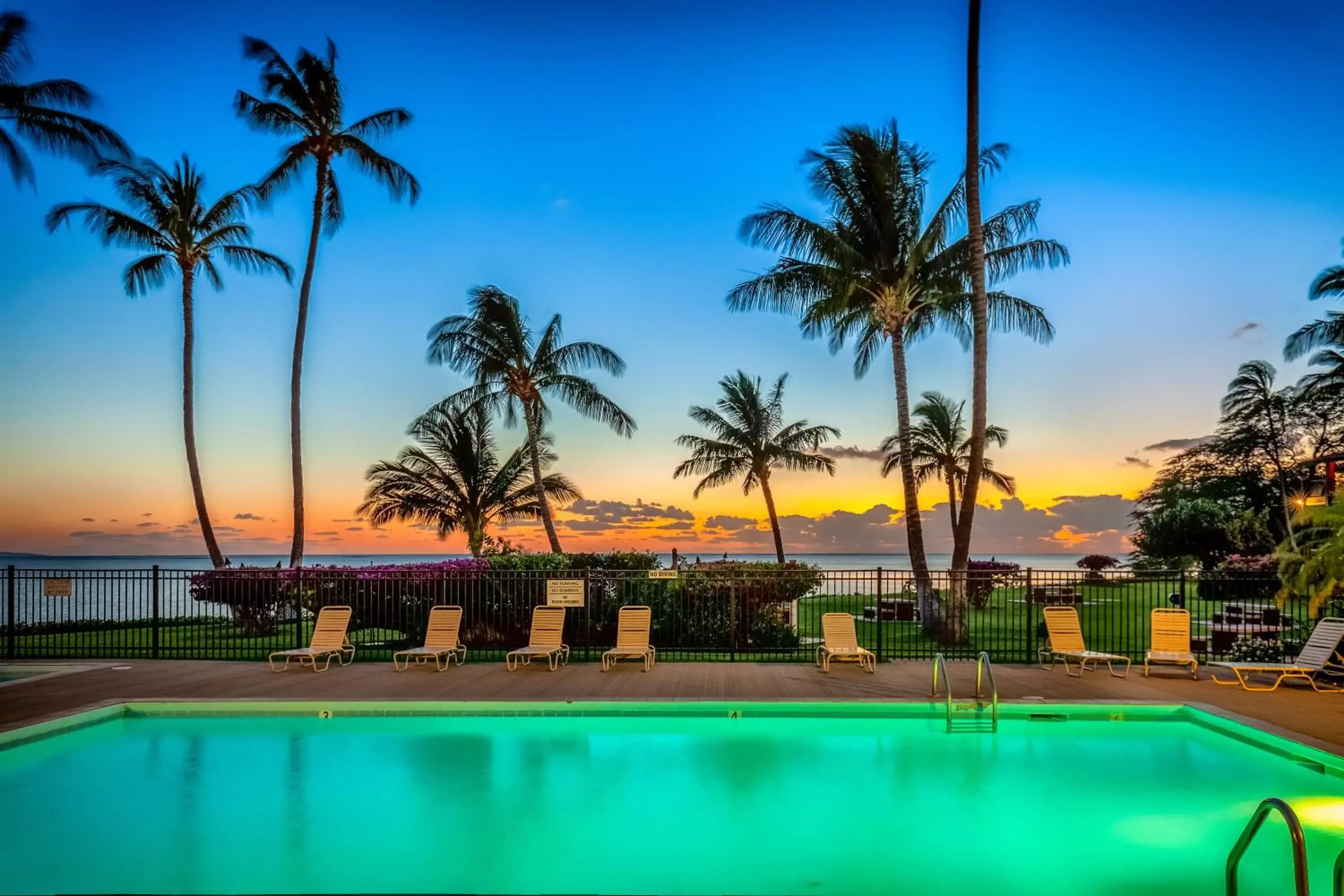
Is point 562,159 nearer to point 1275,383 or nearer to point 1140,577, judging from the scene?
point 1140,577

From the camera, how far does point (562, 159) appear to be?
1839 centimetres

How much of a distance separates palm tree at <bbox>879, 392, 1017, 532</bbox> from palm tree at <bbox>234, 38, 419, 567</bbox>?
64.4 feet

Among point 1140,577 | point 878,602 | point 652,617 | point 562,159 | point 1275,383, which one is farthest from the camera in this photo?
point 1275,383

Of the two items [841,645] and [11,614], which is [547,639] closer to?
[841,645]

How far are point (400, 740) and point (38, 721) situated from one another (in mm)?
3795

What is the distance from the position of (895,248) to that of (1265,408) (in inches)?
989

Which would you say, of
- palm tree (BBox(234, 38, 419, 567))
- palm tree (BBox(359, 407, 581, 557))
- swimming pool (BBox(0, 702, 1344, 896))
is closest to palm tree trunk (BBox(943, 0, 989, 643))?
swimming pool (BBox(0, 702, 1344, 896))

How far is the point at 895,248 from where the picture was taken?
17078 millimetres

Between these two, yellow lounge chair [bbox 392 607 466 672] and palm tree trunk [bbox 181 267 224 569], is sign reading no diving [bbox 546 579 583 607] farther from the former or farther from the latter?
palm tree trunk [bbox 181 267 224 569]

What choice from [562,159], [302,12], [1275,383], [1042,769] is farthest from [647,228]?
[1275,383]

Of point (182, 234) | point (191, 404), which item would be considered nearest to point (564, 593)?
point (191, 404)

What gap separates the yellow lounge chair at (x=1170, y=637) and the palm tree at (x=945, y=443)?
18329mm

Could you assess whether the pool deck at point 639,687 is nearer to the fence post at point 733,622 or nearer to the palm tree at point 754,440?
the fence post at point 733,622

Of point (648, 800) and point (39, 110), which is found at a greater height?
point (39, 110)
